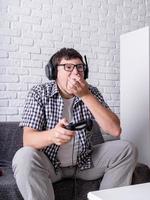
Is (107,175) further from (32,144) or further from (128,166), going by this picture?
(32,144)

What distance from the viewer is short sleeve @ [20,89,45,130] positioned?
4.21 feet

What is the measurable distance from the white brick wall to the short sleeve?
25.9 inches

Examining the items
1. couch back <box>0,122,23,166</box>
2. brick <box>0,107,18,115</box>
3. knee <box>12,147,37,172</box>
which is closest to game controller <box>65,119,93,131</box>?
knee <box>12,147,37,172</box>

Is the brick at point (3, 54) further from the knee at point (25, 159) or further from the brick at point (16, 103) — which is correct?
the knee at point (25, 159)

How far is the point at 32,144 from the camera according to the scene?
1.22 meters

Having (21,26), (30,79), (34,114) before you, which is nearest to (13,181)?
(34,114)

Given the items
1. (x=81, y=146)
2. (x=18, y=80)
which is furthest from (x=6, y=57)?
(x=81, y=146)

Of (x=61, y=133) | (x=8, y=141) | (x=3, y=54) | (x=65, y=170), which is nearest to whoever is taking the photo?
(x=61, y=133)

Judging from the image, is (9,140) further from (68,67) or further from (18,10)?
(18,10)

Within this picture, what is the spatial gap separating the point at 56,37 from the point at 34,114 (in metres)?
0.94

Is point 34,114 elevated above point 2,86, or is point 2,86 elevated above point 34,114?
point 2,86

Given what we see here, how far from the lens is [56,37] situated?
209 cm

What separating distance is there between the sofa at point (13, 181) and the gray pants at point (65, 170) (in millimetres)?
37

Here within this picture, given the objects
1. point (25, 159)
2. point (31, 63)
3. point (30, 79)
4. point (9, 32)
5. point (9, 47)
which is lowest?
point (25, 159)
